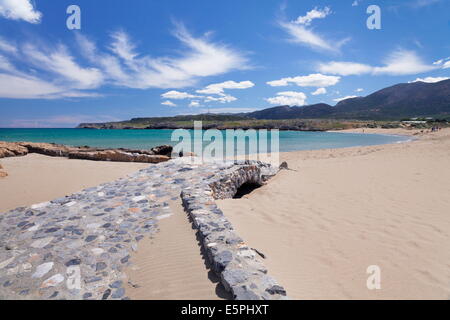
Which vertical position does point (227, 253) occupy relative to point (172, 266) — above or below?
above

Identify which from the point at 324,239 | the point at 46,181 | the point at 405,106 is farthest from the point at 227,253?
the point at 405,106

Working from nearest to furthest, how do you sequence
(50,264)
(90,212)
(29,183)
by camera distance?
(50,264) < (90,212) < (29,183)

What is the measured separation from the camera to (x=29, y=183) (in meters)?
8.81

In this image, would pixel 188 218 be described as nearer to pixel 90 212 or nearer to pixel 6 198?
pixel 90 212

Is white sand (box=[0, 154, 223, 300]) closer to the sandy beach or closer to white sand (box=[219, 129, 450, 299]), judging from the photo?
the sandy beach

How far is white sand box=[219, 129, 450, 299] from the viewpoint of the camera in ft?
10.6

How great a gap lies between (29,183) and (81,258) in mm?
7532

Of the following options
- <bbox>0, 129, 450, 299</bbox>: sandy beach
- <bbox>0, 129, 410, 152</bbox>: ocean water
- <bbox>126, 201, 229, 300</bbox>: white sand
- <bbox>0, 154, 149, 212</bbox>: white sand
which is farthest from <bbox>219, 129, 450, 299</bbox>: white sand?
<bbox>0, 129, 410, 152</bbox>: ocean water

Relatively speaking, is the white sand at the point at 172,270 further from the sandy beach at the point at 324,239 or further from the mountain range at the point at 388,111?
the mountain range at the point at 388,111

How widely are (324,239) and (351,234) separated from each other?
647 mm

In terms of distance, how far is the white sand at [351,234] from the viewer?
10.6 feet

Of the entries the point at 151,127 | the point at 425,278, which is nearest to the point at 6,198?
the point at 425,278

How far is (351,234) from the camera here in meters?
A: 4.68

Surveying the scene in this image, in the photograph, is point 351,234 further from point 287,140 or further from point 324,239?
point 287,140
